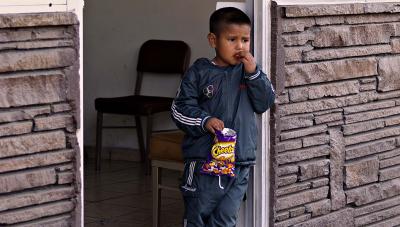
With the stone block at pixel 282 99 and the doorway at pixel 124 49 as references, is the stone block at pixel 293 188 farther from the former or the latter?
the doorway at pixel 124 49

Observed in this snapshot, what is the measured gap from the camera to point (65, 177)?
4.11 metres

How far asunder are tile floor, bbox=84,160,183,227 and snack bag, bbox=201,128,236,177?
1.75 meters

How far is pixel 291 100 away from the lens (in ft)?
17.1

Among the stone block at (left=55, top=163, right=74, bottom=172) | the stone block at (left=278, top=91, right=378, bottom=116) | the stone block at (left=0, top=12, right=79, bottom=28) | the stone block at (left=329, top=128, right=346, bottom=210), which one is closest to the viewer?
the stone block at (left=0, top=12, right=79, bottom=28)

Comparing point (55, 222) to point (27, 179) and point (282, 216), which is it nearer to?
point (27, 179)

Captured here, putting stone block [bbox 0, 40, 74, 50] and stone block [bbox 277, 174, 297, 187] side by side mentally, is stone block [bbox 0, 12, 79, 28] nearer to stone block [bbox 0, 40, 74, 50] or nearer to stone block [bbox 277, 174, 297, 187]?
stone block [bbox 0, 40, 74, 50]

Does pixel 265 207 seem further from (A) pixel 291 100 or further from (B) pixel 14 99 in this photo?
(B) pixel 14 99

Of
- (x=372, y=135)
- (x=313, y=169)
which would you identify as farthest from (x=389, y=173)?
(x=313, y=169)

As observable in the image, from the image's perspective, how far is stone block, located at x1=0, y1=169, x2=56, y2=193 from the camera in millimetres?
3885

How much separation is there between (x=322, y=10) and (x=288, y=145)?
77 centimetres

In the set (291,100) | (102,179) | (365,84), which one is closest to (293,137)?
(291,100)

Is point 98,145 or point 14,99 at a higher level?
point 14,99

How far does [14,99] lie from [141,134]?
13.7 ft

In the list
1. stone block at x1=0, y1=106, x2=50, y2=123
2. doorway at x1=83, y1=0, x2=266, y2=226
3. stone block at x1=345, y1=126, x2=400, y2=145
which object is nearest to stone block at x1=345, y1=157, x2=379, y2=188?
stone block at x1=345, y1=126, x2=400, y2=145
